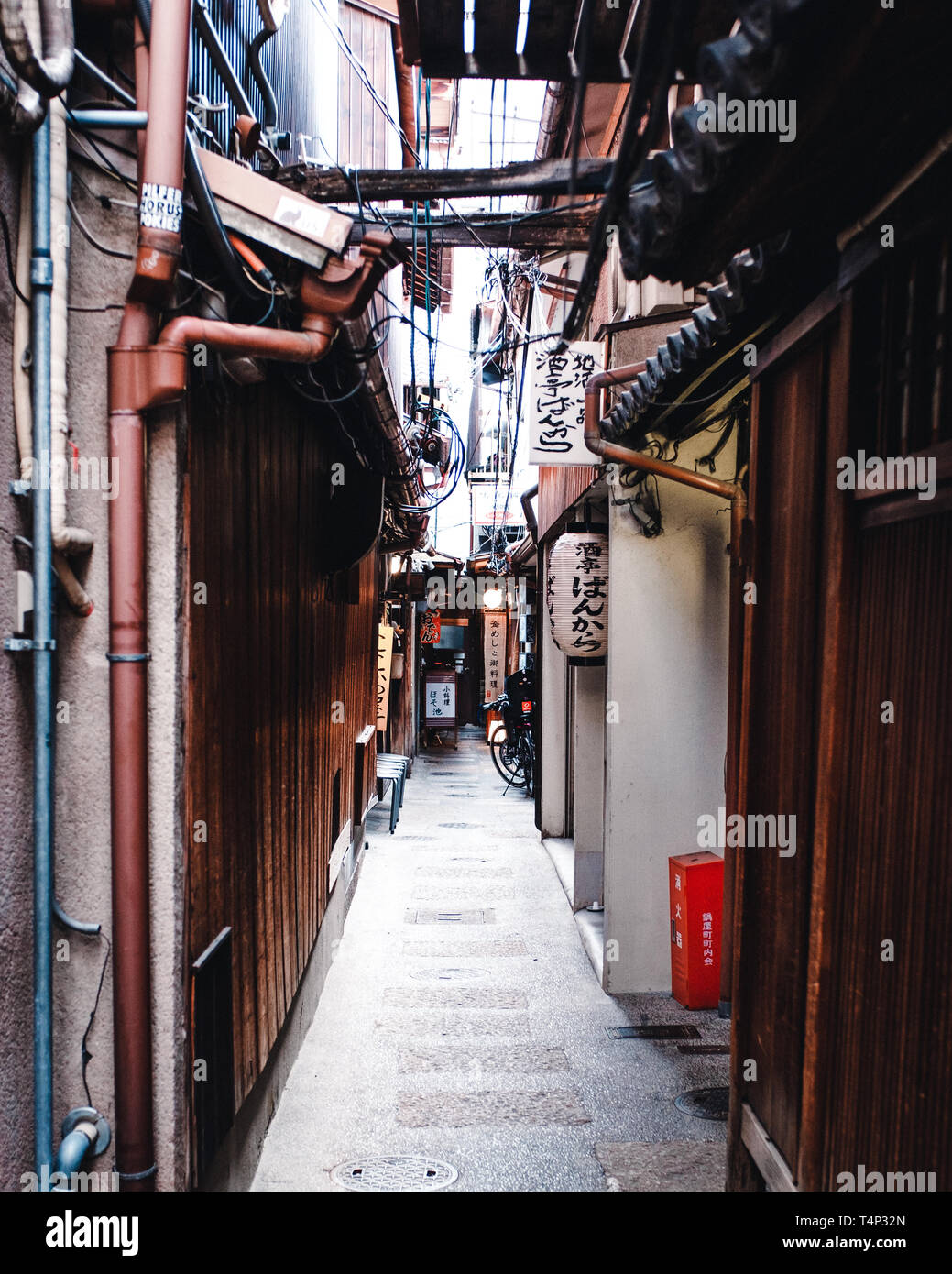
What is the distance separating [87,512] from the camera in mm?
3783

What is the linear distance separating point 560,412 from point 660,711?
12.3 feet

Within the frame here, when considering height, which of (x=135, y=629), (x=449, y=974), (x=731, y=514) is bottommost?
(x=449, y=974)

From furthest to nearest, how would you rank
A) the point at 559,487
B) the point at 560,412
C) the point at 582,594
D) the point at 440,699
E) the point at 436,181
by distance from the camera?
1. the point at 440,699
2. the point at 559,487
3. the point at 582,594
4. the point at 560,412
5. the point at 436,181

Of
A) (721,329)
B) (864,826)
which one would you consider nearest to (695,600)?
(721,329)

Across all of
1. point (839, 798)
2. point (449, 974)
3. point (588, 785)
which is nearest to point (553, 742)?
point (588, 785)

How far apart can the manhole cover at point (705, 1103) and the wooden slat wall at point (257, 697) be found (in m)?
3.54

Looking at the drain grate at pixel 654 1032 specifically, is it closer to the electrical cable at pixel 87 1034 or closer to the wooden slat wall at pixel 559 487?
the electrical cable at pixel 87 1034

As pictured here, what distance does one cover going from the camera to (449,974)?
9.05 metres

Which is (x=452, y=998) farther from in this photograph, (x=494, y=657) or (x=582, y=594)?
(x=494, y=657)

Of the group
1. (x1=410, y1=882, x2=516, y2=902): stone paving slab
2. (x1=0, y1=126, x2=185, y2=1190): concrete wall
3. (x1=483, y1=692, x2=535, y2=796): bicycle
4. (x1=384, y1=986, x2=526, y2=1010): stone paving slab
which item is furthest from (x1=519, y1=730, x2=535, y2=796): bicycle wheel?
(x1=0, y1=126, x2=185, y2=1190): concrete wall

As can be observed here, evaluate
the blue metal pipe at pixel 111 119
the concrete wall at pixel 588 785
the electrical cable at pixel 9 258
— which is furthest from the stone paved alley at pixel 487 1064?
the blue metal pipe at pixel 111 119

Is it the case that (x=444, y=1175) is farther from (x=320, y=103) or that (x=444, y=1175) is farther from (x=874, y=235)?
(x=320, y=103)

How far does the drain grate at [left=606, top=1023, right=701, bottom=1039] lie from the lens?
7.82 m

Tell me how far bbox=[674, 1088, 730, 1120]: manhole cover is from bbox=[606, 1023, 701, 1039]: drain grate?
3.15 ft
